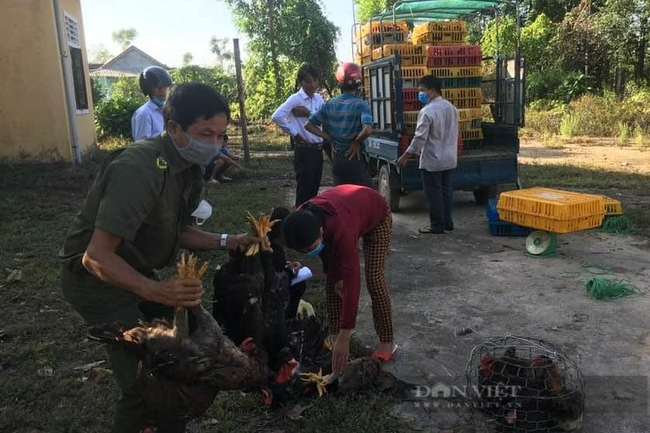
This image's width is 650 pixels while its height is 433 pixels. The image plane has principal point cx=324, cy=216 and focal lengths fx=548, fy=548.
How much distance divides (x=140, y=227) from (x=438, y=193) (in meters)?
5.00

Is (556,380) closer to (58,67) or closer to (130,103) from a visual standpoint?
(58,67)

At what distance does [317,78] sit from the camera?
6.33 meters

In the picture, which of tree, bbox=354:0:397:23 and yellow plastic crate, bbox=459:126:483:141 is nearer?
yellow plastic crate, bbox=459:126:483:141

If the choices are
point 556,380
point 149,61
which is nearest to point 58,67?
point 556,380

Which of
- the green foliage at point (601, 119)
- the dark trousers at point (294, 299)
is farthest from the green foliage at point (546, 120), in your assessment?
the dark trousers at point (294, 299)

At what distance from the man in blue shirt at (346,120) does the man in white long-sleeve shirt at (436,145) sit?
92cm

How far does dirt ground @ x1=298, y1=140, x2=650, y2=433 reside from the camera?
123 inches

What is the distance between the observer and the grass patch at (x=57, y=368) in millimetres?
3021

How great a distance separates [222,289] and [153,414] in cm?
68

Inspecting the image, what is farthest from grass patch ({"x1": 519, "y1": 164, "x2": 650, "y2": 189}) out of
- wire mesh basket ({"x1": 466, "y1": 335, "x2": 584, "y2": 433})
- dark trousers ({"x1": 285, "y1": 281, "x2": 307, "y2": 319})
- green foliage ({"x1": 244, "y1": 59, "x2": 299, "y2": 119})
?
green foliage ({"x1": 244, "y1": 59, "x2": 299, "y2": 119})

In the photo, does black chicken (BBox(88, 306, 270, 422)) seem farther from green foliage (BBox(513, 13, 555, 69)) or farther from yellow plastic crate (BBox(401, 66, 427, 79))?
green foliage (BBox(513, 13, 555, 69))

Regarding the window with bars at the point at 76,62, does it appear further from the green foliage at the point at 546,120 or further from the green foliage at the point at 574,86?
the green foliage at the point at 574,86

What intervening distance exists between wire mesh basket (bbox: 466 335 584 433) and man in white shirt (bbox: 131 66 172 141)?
3382 mm

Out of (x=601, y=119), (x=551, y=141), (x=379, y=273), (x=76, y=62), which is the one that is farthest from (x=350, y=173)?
(x=601, y=119)
